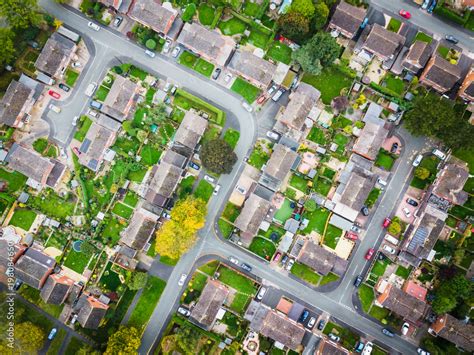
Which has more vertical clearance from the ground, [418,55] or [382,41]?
[418,55]

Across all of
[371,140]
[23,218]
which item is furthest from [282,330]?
[23,218]

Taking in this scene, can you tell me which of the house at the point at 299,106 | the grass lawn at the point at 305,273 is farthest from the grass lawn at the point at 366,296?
the house at the point at 299,106

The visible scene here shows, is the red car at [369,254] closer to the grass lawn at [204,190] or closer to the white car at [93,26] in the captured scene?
the grass lawn at [204,190]

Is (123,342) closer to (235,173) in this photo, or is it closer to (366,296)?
(235,173)

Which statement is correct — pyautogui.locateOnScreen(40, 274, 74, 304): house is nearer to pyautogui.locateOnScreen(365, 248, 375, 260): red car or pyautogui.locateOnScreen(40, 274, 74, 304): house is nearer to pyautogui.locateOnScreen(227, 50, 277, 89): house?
pyautogui.locateOnScreen(227, 50, 277, 89): house

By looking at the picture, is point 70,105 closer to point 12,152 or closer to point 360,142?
point 12,152

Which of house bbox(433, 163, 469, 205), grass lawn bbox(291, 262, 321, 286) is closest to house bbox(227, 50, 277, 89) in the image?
grass lawn bbox(291, 262, 321, 286)
